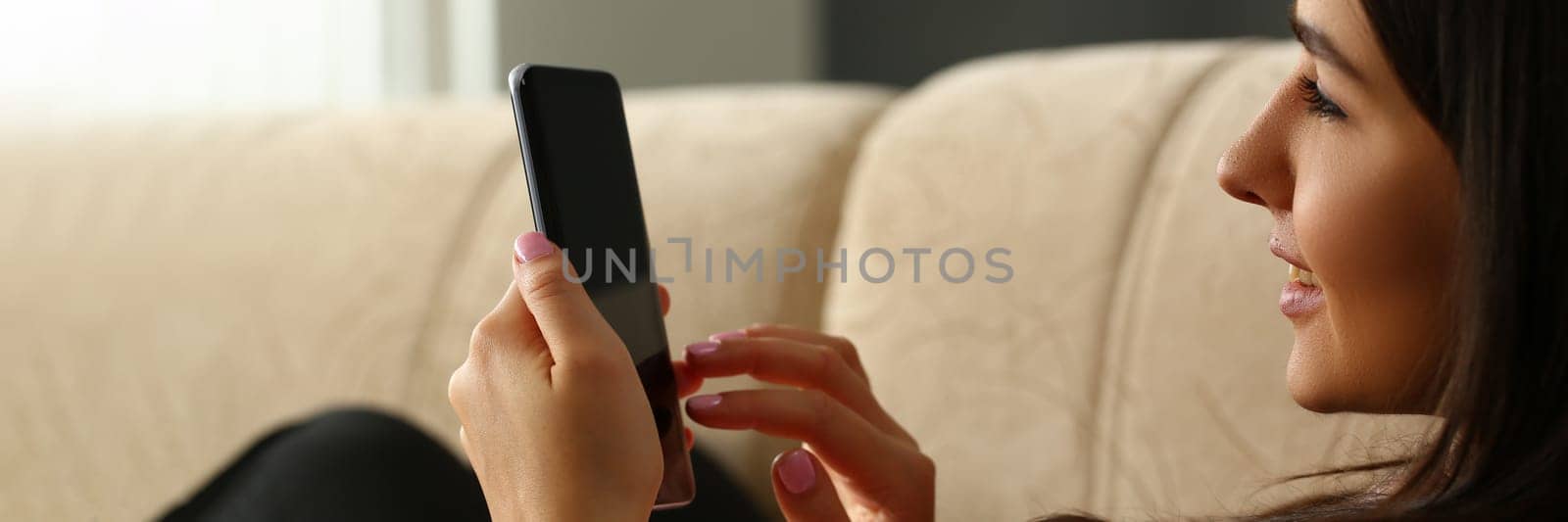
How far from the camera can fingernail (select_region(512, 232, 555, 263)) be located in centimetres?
54

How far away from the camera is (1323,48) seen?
1.57 feet

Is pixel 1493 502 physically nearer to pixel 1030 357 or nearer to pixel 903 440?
pixel 903 440

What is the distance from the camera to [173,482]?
1131mm

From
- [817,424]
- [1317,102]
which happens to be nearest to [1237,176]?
[1317,102]

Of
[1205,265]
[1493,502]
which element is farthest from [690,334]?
[1493,502]

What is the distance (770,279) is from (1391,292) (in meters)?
0.59

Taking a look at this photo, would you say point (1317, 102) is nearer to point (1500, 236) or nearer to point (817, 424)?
point (1500, 236)

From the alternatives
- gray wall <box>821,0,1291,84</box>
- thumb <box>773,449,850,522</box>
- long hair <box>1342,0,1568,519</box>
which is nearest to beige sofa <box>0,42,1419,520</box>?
thumb <box>773,449,850,522</box>

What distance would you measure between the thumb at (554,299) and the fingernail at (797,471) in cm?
15

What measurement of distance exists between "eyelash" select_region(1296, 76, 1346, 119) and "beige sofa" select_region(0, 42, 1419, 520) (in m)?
0.34

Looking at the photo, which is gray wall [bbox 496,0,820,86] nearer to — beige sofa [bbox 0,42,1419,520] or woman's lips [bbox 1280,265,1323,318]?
beige sofa [bbox 0,42,1419,520]

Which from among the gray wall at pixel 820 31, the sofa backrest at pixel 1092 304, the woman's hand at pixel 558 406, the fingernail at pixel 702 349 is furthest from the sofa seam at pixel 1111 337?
the gray wall at pixel 820 31

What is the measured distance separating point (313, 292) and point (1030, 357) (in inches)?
22.1

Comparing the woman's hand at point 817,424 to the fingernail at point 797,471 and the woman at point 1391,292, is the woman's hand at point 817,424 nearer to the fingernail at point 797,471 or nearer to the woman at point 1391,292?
the fingernail at point 797,471
